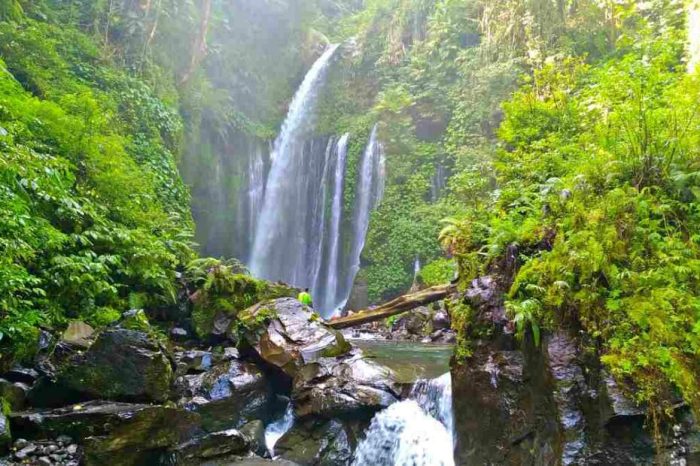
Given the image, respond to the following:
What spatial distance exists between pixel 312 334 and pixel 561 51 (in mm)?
9650

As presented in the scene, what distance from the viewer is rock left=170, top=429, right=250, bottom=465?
5.79m

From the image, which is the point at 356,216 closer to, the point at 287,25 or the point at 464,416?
the point at 287,25

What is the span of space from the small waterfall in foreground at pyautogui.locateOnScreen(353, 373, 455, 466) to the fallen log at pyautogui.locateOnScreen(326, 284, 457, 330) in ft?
6.10

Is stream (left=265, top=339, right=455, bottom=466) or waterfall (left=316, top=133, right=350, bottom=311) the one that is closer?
stream (left=265, top=339, right=455, bottom=466)

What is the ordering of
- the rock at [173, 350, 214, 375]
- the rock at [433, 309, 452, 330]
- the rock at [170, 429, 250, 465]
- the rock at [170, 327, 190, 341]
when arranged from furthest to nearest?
the rock at [433, 309, 452, 330] < the rock at [170, 327, 190, 341] < the rock at [173, 350, 214, 375] < the rock at [170, 429, 250, 465]

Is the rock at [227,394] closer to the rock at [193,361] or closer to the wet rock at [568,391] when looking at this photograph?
the rock at [193,361]

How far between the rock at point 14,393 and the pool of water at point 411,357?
447cm

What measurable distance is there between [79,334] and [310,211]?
14960 millimetres

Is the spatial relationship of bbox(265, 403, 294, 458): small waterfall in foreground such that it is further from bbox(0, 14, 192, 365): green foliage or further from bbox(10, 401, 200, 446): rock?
bbox(0, 14, 192, 365): green foliage

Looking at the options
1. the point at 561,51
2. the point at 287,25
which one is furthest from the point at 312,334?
the point at 287,25

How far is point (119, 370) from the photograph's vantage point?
552 cm

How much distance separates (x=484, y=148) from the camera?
1587cm

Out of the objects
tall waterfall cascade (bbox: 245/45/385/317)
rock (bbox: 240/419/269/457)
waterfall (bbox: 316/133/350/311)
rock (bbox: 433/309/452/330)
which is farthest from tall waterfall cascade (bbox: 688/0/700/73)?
waterfall (bbox: 316/133/350/311)

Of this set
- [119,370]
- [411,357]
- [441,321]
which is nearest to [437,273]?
[441,321]
